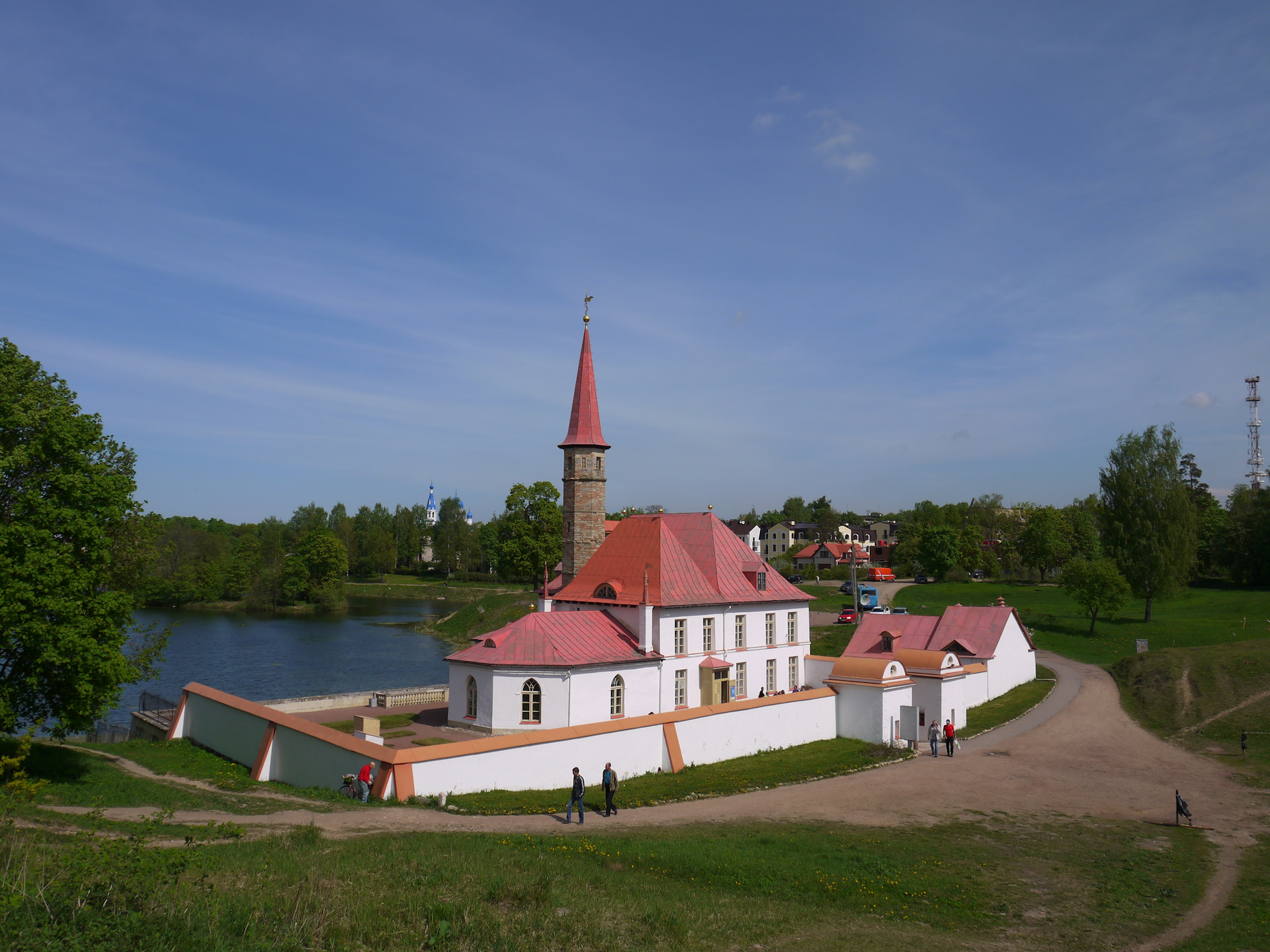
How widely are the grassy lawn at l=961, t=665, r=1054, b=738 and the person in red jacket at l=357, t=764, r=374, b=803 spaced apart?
76.1 feet

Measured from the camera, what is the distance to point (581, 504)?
39.9 m

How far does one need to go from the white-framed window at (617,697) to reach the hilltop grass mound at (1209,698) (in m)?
20.3

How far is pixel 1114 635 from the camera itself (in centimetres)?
5519

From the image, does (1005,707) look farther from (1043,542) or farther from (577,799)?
(1043,542)

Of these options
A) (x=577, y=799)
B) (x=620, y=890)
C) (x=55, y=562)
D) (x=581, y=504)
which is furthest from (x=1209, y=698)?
(x=55, y=562)

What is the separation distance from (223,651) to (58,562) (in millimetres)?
44646

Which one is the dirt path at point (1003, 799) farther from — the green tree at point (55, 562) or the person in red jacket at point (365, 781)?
the green tree at point (55, 562)

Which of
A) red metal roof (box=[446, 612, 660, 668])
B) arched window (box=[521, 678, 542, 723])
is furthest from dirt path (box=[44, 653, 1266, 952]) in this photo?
red metal roof (box=[446, 612, 660, 668])

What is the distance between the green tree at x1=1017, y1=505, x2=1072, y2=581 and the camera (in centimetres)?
8712

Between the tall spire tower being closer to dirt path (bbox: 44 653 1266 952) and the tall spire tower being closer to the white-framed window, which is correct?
the white-framed window

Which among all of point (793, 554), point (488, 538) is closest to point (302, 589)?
point (488, 538)

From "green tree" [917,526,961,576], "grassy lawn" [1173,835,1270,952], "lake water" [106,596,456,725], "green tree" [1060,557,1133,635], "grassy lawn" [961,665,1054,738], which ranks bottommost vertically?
"lake water" [106,596,456,725]

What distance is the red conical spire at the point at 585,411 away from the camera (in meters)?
39.6

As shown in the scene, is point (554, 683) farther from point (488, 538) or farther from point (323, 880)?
point (488, 538)
